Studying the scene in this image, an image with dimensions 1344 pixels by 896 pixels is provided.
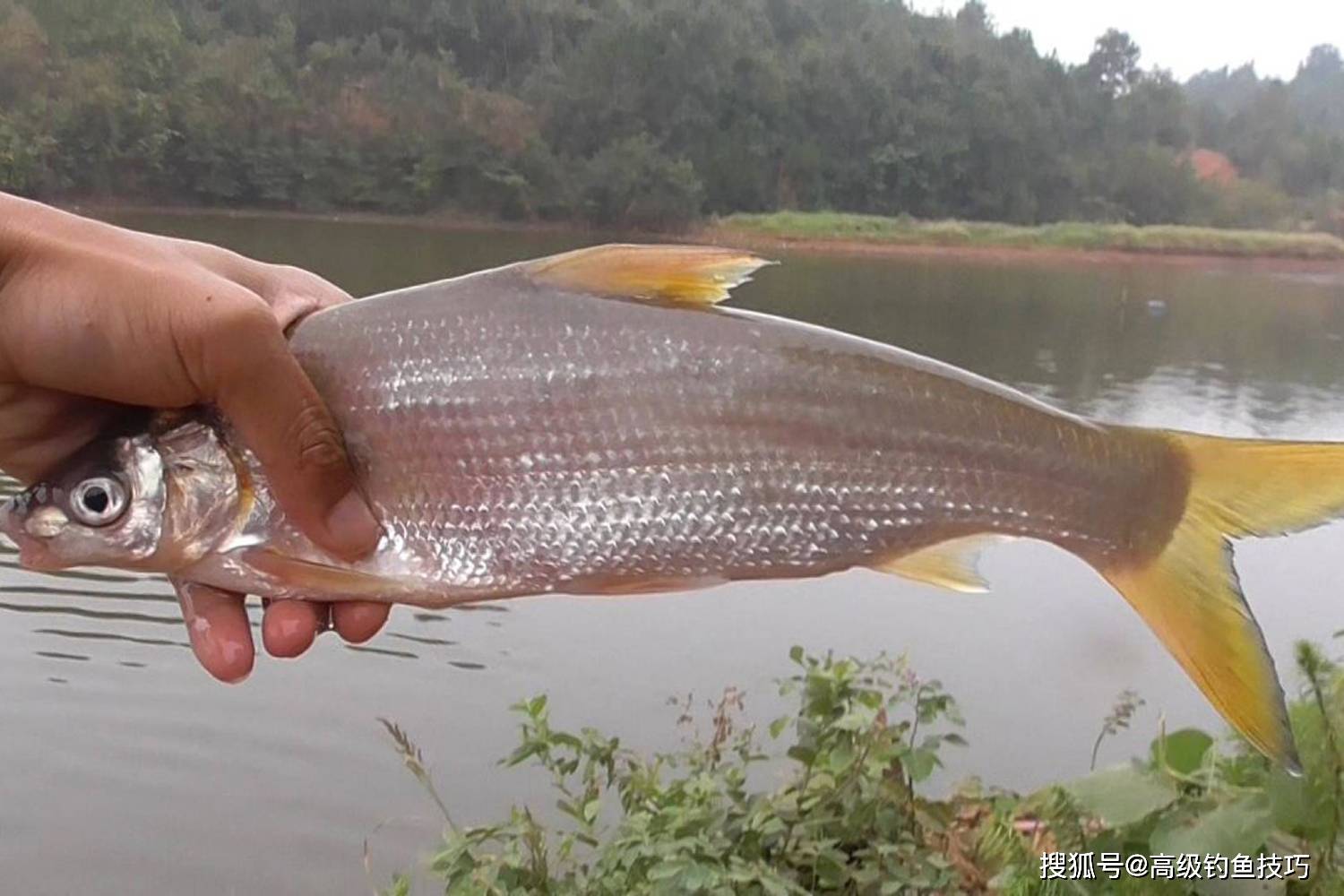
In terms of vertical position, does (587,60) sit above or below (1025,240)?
above

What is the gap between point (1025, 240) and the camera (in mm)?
36031

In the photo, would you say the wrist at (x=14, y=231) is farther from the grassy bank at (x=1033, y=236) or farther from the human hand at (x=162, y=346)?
the grassy bank at (x=1033, y=236)

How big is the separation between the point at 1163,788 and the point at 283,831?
3.95m

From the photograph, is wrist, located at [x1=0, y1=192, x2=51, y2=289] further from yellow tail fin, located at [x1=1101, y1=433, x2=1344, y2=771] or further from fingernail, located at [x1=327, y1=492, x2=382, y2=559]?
yellow tail fin, located at [x1=1101, y1=433, x2=1344, y2=771]

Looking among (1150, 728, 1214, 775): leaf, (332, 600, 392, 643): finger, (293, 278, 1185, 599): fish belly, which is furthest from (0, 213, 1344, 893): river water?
(332, 600, 392, 643): finger

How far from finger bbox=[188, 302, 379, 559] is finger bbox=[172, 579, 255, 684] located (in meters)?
0.41

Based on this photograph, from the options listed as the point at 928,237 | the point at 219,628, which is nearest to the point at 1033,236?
the point at 928,237

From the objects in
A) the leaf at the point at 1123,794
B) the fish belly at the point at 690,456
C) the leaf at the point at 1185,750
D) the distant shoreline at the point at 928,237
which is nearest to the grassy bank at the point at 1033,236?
the distant shoreline at the point at 928,237

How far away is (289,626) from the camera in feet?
8.14

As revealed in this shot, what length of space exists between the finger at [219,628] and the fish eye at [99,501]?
0.33m

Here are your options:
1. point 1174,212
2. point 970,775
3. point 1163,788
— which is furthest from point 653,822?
point 1174,212

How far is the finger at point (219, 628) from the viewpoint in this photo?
2.51m

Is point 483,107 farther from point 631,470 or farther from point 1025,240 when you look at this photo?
point 631,470

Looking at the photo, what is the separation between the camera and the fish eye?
2195 millimetres
